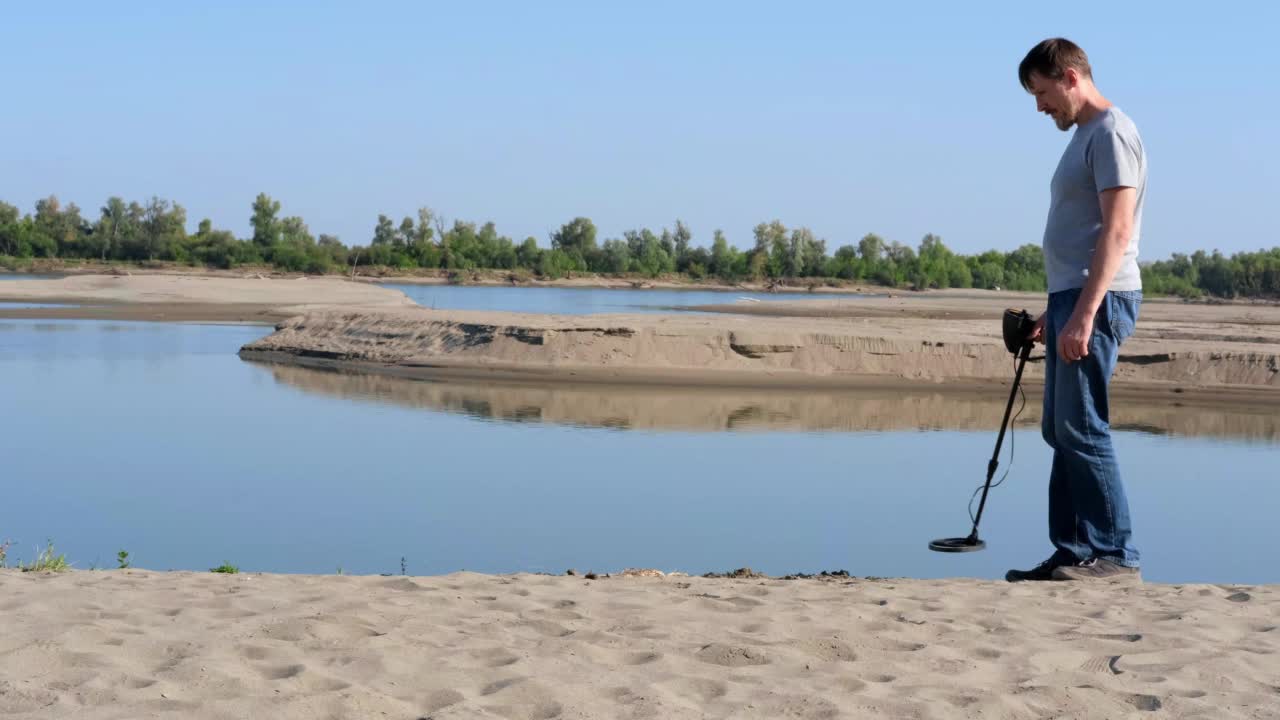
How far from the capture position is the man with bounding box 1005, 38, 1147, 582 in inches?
226

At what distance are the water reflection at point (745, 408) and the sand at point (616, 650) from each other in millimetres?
10211

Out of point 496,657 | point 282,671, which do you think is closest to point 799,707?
point 496,657

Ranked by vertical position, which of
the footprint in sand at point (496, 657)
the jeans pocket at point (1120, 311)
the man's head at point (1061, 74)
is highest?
the man's head at point (1061, 74)

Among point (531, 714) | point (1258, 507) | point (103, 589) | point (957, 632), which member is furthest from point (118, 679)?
point (1258, 507)

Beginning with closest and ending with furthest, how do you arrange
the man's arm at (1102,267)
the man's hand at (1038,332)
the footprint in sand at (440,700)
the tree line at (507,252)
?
the footprint in sand at (440,700) < the man's arm at (1102,267) < the man's hand at (1038,332) < the tree line at (507,252)

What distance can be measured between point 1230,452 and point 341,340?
16.5 metres

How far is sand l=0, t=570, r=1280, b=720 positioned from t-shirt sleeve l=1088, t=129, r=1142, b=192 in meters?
1.72

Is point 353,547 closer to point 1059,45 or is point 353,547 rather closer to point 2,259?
point 1059,45

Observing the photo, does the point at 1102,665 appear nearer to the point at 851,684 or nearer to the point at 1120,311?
the point at 851,684

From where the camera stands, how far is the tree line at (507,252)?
10975 centimetres

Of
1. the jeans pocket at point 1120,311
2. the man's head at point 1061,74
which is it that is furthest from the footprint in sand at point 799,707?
the man's head at point 1061,74

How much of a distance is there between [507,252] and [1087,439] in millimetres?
115761

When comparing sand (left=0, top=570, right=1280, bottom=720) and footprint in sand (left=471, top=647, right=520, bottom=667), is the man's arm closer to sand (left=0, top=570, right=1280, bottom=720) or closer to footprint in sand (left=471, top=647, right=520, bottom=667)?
sand (left=0, top=570, right=1280, bottom=720)

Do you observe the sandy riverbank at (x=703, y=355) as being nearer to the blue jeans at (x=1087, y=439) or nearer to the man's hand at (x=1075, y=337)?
the blue jeans at (x=1087, y=439)
